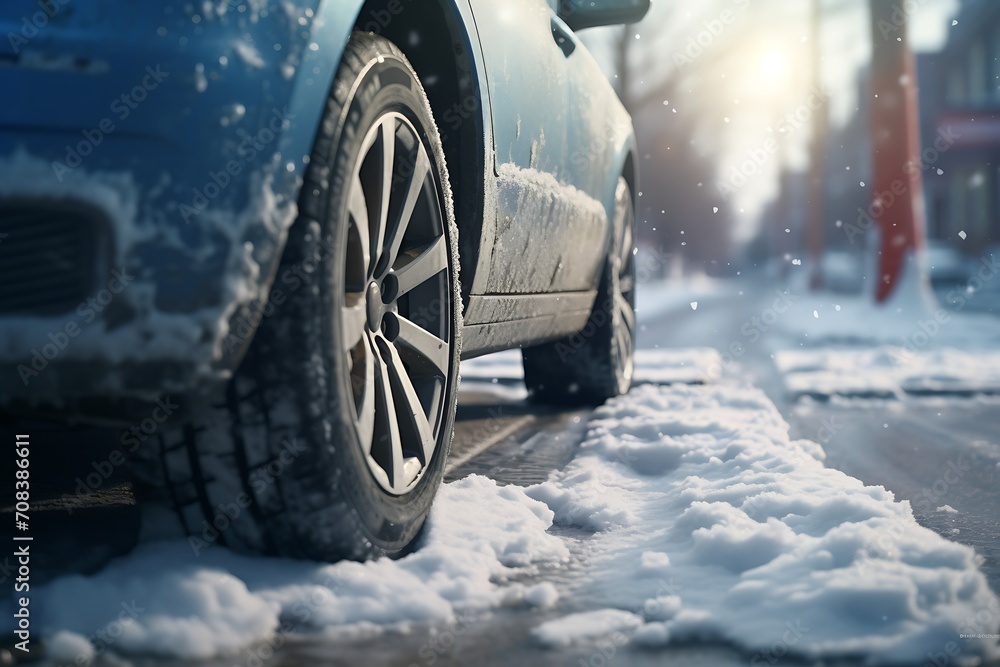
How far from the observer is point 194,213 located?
1476 mm

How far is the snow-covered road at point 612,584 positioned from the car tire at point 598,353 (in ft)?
5.26

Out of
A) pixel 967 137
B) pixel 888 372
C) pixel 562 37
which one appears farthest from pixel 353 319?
pixel 967 137

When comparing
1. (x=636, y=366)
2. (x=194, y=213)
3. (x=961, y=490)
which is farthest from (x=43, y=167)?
(x=636, y=366)

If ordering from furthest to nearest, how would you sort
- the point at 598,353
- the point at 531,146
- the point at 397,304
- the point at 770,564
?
the point at 598,353 < the point at 531,146 < the point at 397,304 < the point at 770,564

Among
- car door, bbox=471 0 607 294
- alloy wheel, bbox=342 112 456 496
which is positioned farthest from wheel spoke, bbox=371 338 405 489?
car door, bbox=471 0 607 294

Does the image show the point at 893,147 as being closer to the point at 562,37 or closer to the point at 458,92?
the point at 562,37

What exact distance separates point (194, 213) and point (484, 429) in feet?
9.20

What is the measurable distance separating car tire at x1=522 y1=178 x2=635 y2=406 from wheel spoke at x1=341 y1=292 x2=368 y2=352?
9.11 feet

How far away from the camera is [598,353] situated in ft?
15.4

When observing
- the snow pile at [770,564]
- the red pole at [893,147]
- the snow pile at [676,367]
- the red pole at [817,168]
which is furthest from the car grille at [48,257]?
the red pole at [817,168]

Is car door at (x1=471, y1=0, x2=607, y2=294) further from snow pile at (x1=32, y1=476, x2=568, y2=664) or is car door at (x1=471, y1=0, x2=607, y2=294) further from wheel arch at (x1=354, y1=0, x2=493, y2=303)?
snow pile at (x1=32, y1=476, x2=568, y2=664)

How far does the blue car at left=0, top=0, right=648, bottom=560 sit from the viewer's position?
1446 mm

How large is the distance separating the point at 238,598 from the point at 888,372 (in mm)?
5834

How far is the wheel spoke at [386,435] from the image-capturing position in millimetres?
1967
